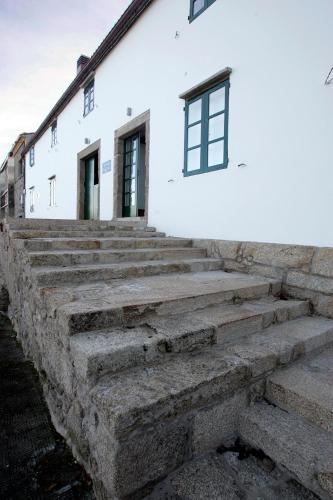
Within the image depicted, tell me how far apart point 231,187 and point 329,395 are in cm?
274

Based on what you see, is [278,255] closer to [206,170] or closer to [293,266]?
[293,266]

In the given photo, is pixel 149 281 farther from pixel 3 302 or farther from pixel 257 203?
pixel 3 302

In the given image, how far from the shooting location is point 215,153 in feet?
13.5

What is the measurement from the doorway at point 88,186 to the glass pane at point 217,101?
195 inches

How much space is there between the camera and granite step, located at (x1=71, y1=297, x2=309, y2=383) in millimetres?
1594

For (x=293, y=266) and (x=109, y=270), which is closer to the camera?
(x=109, y=270)

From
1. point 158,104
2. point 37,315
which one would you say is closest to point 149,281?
point 37,315

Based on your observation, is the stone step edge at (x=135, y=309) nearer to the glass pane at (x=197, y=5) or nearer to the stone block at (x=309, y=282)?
the stone block at (x=309, y=282)

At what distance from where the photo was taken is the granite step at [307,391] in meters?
1.64

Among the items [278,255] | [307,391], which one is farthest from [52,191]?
[307,391]

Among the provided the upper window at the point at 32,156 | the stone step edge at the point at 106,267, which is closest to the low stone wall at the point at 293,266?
the stone step edge at the point at 106,267

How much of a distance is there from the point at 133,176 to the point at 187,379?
18.0ft

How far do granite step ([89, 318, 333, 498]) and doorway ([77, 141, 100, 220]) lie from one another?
23.2 feet

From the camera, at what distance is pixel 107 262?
3.34 m
